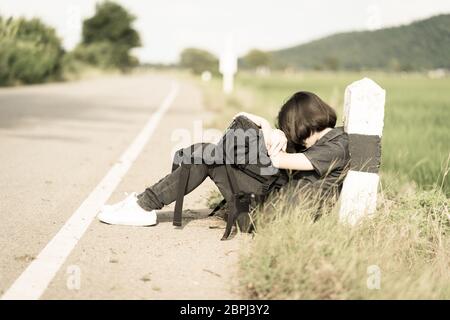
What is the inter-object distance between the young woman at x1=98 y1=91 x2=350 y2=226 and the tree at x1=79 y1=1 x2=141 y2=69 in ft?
236

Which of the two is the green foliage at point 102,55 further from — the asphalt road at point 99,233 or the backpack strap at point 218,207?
the backpack strap at point 218,207

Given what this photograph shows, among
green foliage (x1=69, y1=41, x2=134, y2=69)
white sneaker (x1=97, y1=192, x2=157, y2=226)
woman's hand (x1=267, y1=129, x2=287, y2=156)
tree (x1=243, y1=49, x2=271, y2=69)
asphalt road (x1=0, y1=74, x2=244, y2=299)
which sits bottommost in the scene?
asphalt road (x1=0, y1=74, x2=244, y2=299)

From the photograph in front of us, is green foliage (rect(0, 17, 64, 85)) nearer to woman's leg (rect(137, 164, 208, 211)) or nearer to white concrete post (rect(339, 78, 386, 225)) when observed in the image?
woman's leg (rect(137, 164, 208, 211))

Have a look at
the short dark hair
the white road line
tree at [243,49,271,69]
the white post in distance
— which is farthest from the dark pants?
tree at [243,49,271,69]

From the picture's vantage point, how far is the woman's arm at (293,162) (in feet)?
13.5

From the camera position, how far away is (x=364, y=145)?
4.23m

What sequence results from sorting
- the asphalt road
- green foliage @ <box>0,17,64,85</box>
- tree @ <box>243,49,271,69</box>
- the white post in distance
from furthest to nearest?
tree @ <box>243,49,271,69</box>, green foliage @ <box>0,17,64,85</box>, the white post in distance, the asphalt road

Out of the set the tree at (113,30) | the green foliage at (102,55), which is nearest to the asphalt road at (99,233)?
the green foliage at (102,55)

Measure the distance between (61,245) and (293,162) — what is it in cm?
159

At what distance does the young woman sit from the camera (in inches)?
163

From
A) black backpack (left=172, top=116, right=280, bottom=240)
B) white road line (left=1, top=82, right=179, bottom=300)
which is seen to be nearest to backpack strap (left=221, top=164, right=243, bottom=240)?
black backpack (left=172, top=116, right=280, bottom=240)

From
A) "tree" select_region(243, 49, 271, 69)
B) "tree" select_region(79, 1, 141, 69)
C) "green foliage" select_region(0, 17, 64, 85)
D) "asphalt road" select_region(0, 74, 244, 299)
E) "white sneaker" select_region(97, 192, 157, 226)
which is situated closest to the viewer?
"asphalt road" select_region(0, 74, 244, 299)

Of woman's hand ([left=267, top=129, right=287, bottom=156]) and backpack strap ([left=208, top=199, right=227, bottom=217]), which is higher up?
woman's hand ([left=267, top=129, right=287, bottom=156])

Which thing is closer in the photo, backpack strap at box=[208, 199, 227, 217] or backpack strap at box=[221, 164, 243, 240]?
backpack strap at box=[221, 164, 243, 240]
